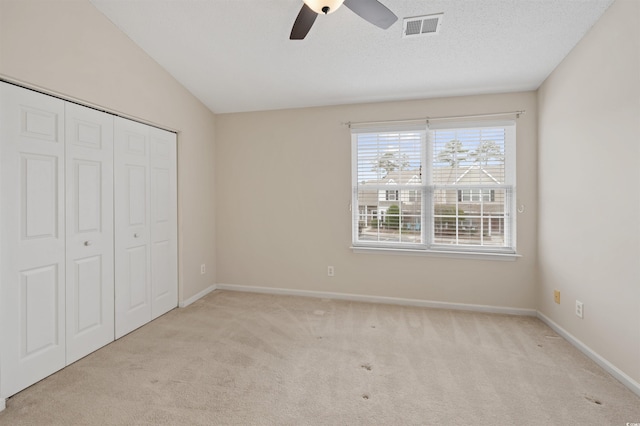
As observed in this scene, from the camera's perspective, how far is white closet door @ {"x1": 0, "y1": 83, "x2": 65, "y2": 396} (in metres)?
1.89

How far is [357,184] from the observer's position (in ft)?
12.2

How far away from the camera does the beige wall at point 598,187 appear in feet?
6.39

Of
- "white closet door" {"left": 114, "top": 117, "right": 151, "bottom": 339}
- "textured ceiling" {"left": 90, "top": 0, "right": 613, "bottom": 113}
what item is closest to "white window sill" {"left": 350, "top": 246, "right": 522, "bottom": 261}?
"textured ceiling" {"left": 90, "top": 0, "right": 613, "bottom": 113}

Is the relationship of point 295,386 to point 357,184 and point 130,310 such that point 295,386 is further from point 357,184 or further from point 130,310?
point 357,184

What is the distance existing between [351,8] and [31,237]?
260cm

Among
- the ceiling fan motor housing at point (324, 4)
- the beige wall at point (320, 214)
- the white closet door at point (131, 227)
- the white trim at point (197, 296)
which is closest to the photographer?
the ceiling fan motor housing at point (324, 4)

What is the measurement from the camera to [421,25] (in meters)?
2.38

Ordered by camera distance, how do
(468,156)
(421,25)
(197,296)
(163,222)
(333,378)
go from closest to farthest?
(333,378), (421,25), (163,222), (468,156), (197,296)

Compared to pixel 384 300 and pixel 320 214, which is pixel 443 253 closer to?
pixel 384 300

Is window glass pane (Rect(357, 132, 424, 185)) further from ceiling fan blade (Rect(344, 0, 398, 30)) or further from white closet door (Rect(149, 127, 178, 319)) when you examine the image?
white closet door (Rect(149, 127, 178, 319))

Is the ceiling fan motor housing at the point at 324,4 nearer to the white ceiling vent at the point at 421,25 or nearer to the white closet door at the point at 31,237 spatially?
the white ceiling vent at the point at 421,25

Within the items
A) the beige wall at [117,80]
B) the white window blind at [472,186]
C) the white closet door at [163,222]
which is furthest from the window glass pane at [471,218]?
the white closet door at [163,222]

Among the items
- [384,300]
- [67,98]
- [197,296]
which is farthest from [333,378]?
[67,98]

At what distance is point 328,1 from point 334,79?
5.17ft
